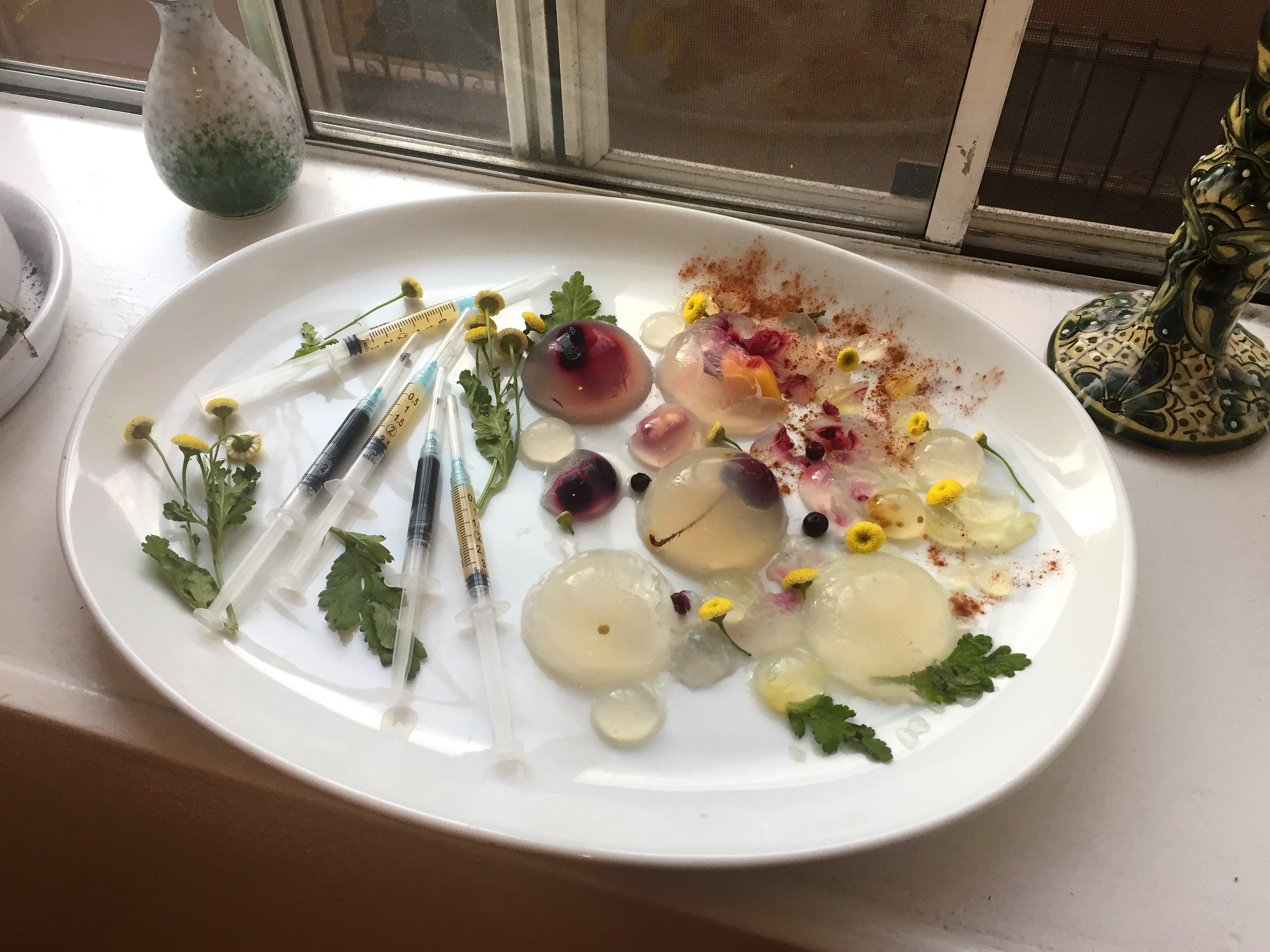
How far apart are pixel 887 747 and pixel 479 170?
0.76 metres

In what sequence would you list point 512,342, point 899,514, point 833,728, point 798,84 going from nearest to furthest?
point 833,728 → point 899,514 → point 512,342 → point 798,84

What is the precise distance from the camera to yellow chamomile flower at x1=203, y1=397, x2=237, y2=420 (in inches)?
27.3

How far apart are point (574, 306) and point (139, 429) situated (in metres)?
0.36

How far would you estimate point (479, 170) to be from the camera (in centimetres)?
98

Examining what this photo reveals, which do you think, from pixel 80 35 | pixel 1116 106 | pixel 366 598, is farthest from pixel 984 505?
pixel 80 35

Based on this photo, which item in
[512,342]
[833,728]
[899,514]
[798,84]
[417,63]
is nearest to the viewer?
[833,728]

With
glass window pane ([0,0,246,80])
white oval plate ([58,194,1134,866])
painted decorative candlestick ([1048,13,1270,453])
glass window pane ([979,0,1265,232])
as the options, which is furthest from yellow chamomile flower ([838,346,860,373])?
glass window pane ([0,0,246,80])

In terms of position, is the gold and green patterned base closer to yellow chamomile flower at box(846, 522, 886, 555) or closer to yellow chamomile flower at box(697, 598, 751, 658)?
yellow chamomile flower at box(846, 522, 886, 555)

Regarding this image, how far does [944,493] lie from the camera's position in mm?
631

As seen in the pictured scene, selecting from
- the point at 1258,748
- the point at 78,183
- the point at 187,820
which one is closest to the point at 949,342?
the point at 1258,748

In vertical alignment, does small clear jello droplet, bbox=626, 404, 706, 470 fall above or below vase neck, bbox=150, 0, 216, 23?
below

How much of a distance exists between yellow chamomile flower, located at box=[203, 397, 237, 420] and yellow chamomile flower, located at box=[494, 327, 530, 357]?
0.22m

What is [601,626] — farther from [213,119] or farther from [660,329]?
[213,119]

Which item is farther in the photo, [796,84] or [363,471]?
[796,84]
